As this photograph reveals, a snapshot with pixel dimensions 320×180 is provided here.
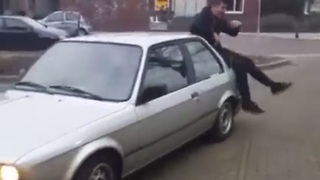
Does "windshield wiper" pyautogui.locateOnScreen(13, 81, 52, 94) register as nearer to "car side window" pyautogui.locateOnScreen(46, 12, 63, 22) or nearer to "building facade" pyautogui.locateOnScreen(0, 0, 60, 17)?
"car side window" pyautogui.locateOnScreen(46, 12, 63, 22)

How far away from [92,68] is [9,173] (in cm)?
174

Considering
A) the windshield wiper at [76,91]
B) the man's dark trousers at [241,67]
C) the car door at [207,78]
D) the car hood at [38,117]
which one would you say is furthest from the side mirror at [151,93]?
the man's dark trousers at [241,67]

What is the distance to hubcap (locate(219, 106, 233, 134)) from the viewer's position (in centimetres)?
725

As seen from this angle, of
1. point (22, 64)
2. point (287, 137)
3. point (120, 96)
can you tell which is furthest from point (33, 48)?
point (120, 96)

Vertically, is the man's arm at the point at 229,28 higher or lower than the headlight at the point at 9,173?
higher

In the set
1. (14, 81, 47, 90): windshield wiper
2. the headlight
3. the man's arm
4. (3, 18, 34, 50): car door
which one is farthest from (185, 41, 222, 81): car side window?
(3, 18, 34, 50): car door

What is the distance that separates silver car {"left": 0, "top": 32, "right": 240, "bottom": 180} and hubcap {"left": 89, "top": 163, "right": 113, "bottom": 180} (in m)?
0.01

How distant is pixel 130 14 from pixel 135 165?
29.1m

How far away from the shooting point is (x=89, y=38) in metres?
6.19

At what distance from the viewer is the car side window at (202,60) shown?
6679 mm

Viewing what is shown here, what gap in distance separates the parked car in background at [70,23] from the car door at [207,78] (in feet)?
59.3

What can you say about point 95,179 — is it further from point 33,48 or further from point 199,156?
point 33,48

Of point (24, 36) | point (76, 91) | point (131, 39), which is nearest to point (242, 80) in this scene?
point (131, 39)

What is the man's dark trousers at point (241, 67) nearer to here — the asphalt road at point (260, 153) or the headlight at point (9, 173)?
the asphalt road at point (260, 153)
